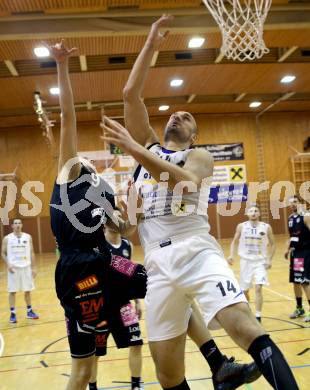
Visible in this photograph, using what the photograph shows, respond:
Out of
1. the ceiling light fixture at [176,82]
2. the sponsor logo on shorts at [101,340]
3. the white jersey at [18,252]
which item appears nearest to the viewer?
the sponsor logo on shorts at [101,340]

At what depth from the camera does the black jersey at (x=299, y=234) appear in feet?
25.9

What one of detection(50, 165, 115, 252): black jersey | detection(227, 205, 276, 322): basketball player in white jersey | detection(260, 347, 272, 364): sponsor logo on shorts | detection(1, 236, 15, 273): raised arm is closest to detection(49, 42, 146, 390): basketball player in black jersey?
detection(50, 165, 115, 252): black jersey

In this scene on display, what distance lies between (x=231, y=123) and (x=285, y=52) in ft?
29.0

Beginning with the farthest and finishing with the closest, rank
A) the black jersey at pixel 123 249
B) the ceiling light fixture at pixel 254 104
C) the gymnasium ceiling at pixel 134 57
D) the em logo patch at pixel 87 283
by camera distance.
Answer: the ceiling light fixture at pixel 254 104, the gymnasium ceiling at pixel 134 57, the black jersey at pixel 123 249, the em logo patch at pixel 87 283

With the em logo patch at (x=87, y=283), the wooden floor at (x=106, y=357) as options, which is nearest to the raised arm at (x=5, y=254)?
the wooden floor at (x=106, y=357)

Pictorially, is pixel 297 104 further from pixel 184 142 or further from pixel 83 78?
pixel 184 142

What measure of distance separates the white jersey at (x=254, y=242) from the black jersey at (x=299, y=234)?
468 millimetres

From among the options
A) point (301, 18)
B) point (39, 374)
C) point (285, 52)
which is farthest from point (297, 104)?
point (39, 374)

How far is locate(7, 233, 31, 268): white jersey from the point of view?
30.2 ft

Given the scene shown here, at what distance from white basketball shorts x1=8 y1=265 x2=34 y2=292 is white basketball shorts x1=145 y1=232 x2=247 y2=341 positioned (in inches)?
259

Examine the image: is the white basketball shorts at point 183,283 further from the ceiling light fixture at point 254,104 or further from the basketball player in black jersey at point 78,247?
the ceiling light fixture at point 254,104

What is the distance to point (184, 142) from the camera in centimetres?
333

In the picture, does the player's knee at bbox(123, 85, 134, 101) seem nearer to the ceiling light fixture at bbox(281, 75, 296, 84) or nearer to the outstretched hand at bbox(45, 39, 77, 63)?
the outstretched hand at bbox(45, 39, 77, 63)

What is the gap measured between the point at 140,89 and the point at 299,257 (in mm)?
5528
